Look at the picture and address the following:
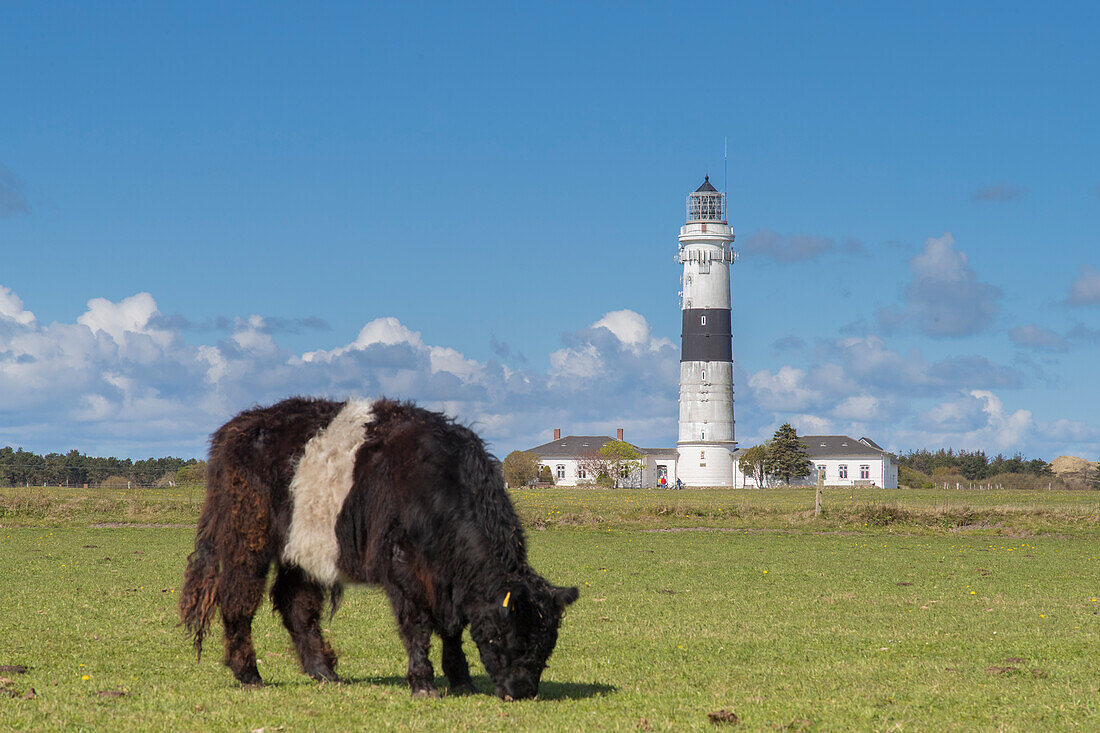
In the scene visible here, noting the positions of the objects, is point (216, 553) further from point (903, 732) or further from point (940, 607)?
point (940, 607)

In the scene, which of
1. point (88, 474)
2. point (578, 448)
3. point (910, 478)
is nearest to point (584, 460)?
point (578, 448)

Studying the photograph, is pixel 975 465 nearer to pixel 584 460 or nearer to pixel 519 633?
pixel 584 460

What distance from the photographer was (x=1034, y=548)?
34.6 m

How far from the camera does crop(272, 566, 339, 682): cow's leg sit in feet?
36.6

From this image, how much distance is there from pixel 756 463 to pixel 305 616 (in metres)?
122

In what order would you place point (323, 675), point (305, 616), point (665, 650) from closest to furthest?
point (323, 675) < point (305, 616) < point (665, 650)

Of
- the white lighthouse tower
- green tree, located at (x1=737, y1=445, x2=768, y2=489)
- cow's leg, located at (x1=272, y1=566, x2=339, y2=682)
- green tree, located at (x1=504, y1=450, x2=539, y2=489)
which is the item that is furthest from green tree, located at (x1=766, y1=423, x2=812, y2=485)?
cow's leg, located at (x1=272, y1=566, x2=339, y2=682)

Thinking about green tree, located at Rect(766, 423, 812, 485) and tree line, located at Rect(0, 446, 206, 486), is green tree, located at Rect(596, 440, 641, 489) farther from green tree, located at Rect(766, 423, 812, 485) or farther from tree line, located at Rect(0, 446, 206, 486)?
tree line, located at Rect(0, 446, 206, 486)

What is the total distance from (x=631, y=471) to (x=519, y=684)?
127016 mm

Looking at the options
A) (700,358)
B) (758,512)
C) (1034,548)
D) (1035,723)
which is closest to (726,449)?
(700,358)

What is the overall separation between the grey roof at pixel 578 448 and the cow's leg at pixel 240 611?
134148 millimetres

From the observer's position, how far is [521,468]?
132000mm

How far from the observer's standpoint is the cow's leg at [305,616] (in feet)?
36.6

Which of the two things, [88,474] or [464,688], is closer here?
[464,688]
